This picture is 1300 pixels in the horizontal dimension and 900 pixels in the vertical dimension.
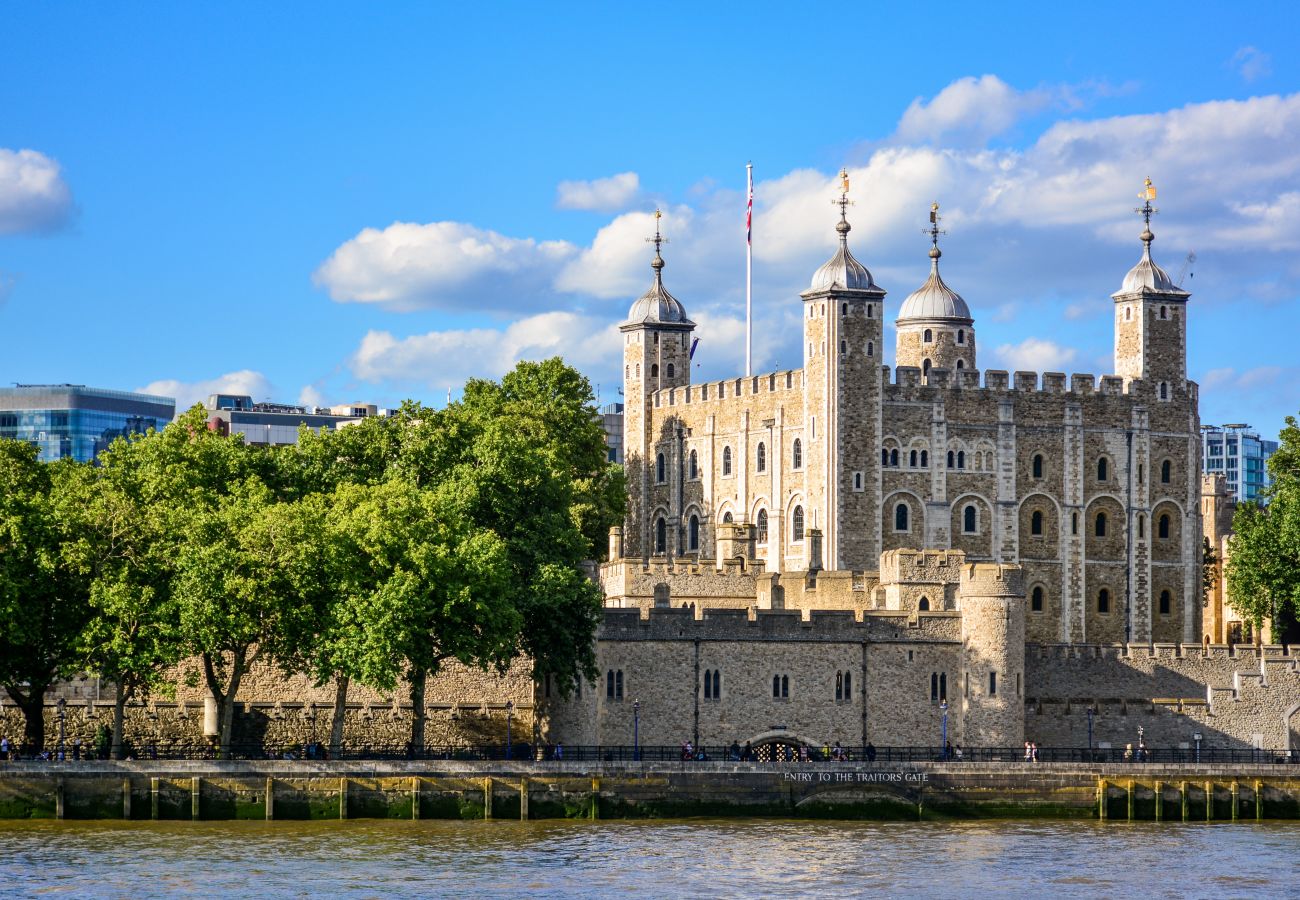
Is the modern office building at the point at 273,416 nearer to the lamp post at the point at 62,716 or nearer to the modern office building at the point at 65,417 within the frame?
the modern office building at the point at 65,417

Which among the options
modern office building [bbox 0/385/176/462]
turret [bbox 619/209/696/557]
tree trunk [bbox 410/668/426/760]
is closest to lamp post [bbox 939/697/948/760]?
tree trunk [bbox 410/668/426/760]

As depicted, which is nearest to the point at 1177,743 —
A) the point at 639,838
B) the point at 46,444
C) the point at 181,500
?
the point at 639,838

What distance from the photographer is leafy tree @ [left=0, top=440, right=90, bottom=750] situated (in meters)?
67.2

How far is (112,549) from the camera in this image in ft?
227

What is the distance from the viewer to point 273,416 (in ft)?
566

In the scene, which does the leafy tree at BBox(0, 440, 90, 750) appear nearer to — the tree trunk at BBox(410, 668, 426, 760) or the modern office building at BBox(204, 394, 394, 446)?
the tree trunk at BBox(410, 668, 426, 760)

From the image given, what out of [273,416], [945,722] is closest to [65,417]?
[273,416]

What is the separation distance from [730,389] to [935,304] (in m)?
9.39

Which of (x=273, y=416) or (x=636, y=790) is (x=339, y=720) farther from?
(x=273, y=416)

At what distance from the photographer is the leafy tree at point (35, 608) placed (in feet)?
220

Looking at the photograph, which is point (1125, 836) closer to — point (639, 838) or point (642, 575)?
point (639, 838)

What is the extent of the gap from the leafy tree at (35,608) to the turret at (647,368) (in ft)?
140

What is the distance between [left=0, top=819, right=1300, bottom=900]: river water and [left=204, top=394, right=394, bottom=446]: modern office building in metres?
97.4

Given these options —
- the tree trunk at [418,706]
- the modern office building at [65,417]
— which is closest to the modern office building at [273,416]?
the modern office building at [65,417]
